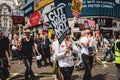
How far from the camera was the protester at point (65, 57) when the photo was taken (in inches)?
318

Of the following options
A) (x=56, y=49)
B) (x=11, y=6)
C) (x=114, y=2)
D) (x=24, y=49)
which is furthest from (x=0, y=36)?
(x=11, y=6)

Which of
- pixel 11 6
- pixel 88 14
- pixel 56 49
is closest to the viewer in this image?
pixel 56 49

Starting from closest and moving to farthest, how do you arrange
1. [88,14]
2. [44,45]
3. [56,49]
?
[56,49]
[44,45]
[88,14]

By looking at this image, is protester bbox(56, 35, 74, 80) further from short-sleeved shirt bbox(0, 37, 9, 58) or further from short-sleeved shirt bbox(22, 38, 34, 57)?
short-sleeved shirt bbox(22, 38, 34, 57)

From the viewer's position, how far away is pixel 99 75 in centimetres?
1302

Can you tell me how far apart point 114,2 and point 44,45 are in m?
46.9

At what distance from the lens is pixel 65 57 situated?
8.21m

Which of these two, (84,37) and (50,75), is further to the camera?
(50,75)

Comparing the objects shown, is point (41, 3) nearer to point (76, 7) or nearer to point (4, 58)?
point (76, 7)

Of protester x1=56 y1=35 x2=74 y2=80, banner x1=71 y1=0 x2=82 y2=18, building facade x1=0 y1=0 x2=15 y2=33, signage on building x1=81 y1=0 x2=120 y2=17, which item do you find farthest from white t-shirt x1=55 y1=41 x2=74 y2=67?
building facade x1=0 y1=0 x2=15 y2=33

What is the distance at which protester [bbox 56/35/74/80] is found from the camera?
809 cm

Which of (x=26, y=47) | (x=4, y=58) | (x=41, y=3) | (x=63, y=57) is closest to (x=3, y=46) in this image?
(x=4, y=58)

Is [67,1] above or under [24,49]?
above

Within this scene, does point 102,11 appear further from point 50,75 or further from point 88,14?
point 50,75
